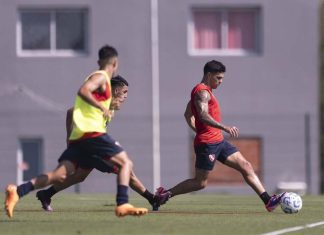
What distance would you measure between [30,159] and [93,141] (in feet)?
85.4

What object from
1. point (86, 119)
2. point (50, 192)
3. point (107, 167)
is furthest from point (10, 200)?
point (50, 192)

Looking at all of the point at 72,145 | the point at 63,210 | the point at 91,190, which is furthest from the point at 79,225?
the point at 91,190

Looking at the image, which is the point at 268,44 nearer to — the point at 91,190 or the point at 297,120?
the point at 297,120

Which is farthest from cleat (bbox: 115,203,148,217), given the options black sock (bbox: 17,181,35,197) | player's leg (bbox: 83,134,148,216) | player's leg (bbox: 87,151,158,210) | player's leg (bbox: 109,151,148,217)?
black sock (bbox: 17,181,35,197)

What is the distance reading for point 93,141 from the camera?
1384 cm

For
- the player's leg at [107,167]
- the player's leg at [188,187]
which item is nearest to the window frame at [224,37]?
the player's leg at [188,187]

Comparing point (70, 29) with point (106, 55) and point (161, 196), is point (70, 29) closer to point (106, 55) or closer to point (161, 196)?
point (161, 196)

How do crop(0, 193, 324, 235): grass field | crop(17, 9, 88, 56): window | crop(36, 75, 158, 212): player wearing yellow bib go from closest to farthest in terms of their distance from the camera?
1. crop(0, 193, 324, 235): grass field
2. crop(36, 75, 158, 212): player wearing yellow bib
3. crop(17, 9, 88, 56): window

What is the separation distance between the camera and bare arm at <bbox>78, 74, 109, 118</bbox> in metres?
13.5

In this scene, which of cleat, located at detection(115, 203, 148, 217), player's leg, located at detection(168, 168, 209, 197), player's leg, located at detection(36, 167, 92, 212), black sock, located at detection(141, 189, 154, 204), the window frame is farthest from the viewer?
the window frame

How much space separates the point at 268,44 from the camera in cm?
3941

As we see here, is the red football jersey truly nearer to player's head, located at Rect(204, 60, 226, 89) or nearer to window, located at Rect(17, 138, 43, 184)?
player's head, located at Rect(204, 60, 226, 89)

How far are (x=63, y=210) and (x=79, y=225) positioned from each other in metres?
2.83

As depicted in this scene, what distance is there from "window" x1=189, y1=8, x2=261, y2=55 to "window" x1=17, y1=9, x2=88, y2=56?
334 cm
